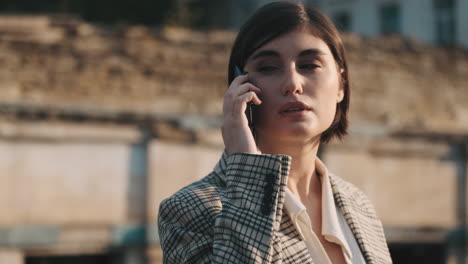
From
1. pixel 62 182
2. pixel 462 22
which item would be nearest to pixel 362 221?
pixel 62 182

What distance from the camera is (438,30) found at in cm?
2458

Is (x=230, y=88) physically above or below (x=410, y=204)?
above

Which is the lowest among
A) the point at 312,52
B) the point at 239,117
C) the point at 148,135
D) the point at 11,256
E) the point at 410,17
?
the point at 11,256

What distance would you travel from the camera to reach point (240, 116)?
6.57ft

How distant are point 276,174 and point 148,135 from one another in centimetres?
544

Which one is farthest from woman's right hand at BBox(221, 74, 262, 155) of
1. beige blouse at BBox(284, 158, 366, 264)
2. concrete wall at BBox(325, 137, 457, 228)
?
concrete wall at BBox(325, 137, 457, 228)

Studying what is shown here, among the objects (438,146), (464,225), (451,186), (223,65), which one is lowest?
(464,225)

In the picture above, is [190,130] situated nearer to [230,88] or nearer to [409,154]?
[409,154]

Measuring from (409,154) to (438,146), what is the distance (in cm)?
47

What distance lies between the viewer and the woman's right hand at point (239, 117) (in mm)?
1963

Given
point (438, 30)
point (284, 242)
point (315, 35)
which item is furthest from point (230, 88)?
point (438, 30)

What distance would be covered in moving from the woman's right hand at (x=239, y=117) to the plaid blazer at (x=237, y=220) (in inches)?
2.0

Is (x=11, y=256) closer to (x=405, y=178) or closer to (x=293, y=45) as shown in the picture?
(x=293, y=45)

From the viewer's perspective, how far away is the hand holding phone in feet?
6.45
